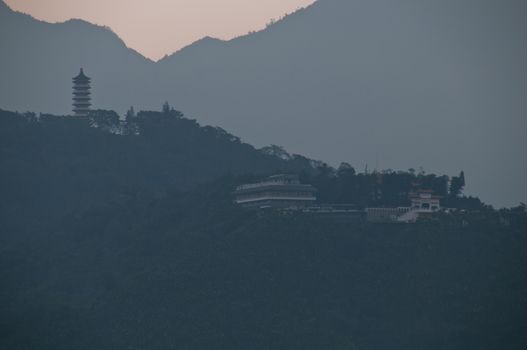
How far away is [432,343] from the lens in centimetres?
7450

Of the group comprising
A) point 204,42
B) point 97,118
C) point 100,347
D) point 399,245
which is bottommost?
point 100,347

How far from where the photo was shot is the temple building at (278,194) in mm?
93812

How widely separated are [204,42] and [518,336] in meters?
96.9

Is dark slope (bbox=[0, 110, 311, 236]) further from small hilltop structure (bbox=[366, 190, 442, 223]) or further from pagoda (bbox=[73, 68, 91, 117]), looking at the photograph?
small hilltop structure (bbox=[366, 190, 442, 223])

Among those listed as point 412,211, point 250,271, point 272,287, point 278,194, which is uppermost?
point 278,194

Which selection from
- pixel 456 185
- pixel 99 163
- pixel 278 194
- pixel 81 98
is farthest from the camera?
pixel 81 98

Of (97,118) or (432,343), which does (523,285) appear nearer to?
(432,343)

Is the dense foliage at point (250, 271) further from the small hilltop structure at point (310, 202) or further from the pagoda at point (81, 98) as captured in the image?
the pagoda at point (81, 98)

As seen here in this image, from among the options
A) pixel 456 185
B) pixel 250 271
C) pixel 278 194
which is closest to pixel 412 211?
pixel 456 185

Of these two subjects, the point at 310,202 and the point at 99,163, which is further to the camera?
the point at 99,163

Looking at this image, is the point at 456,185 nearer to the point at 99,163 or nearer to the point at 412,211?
the point at 412,211

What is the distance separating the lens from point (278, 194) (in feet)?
310

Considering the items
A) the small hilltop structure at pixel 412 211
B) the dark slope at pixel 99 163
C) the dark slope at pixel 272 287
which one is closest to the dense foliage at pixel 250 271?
the dark slope at pixel 272 287

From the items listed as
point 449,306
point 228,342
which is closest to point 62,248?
point 228,342
